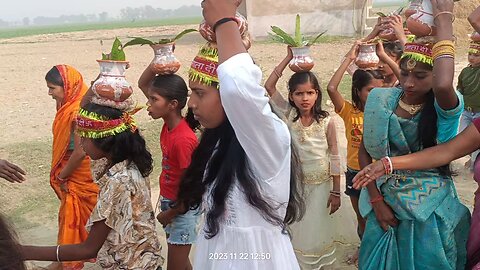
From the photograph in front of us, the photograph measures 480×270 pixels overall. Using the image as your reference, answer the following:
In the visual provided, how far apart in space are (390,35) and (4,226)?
337 centimetres

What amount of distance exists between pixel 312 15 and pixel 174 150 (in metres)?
22.4

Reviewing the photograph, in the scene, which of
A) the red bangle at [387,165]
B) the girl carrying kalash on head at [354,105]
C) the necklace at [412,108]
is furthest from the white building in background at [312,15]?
the red bangle at [387,165]

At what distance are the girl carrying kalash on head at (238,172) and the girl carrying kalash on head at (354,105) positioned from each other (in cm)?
209

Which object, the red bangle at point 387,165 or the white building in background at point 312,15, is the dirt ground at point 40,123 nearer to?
the white building in background at point 312,15

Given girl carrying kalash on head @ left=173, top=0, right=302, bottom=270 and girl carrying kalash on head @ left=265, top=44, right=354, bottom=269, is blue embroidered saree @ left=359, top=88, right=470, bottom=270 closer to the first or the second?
girl carrying kalash on head @ left=173, top=0, right=302, bottom=270

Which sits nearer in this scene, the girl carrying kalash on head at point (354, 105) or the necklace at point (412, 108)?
the necklace at point (412, 108)

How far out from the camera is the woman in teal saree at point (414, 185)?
2738 mm

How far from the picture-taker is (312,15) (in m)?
24.7

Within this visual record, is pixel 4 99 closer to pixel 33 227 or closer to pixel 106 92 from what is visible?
pixel 33 227

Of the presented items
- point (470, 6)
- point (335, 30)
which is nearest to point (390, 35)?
point (470, 6)

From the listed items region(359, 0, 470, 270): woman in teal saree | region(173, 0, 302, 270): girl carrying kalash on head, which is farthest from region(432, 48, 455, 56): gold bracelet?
region(173, 0, 302, 270): girl carrying kalash on head

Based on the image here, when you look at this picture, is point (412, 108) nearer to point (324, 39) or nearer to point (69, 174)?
point (69, 174)

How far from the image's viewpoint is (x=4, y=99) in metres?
12.8

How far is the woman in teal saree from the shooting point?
8.98 ft
